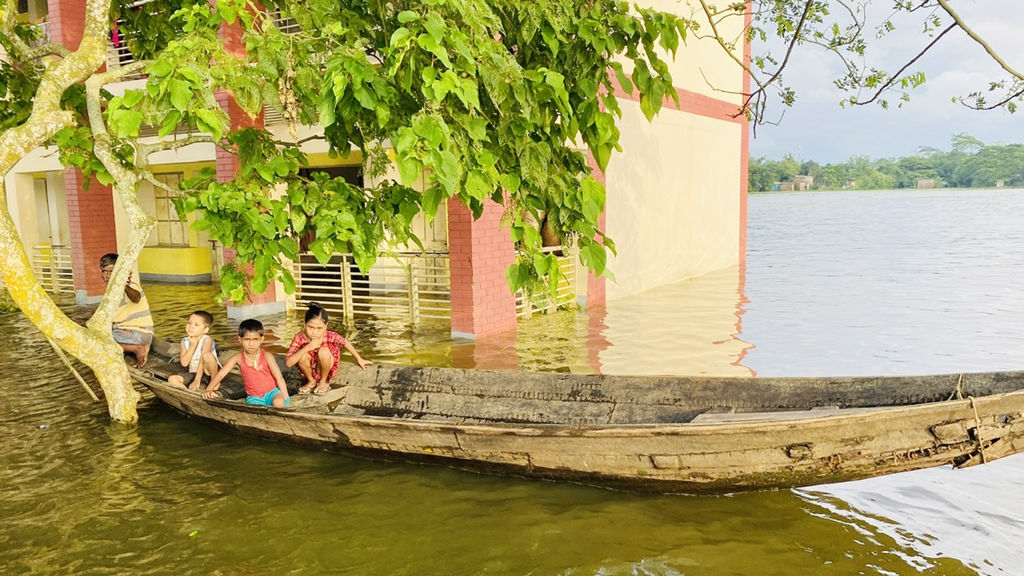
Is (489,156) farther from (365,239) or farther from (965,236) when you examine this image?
(965,236)

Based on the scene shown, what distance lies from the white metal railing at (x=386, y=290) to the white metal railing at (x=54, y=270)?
506 cm

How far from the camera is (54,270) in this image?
16219 mm

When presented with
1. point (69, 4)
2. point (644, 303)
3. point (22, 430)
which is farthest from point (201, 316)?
point (69, 4)

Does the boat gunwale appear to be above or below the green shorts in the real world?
above

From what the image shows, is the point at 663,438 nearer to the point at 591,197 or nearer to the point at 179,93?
the point at 591,197

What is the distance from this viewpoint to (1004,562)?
14.8 feet

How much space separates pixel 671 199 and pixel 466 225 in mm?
6618

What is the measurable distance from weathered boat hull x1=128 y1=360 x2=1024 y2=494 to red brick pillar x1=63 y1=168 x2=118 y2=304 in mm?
9488

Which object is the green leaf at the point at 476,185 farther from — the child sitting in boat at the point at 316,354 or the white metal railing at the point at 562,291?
the white metal railing at the point at 562,291

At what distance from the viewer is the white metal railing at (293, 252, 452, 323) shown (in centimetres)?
1169

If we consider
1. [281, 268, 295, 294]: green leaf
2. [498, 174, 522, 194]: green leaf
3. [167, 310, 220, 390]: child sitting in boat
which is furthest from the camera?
[167, 310, 220, 390]: child sitting in boat

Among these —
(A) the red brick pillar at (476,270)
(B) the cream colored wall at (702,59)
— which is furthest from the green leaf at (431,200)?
(B) the cream colored wall at (702,59)

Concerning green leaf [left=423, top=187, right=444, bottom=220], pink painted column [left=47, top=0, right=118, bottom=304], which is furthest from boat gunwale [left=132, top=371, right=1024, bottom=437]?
pink painted column [left=47, top=0, right=118, bottom=304]

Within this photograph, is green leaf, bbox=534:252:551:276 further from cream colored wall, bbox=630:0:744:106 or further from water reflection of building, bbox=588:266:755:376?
cream colored wall, bbox=630:0:744:106
